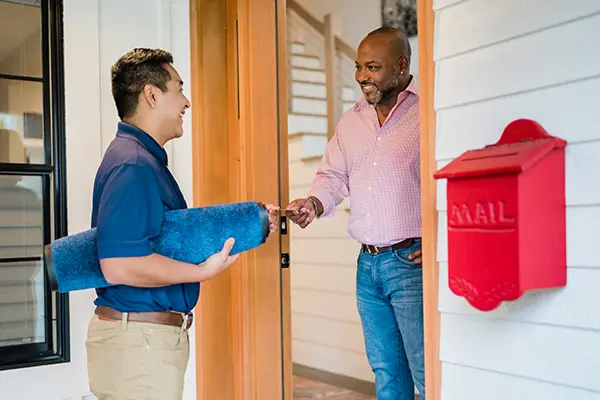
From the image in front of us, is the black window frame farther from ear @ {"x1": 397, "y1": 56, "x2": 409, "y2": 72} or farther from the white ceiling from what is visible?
ear @ {"x1": 397, "y1": 56, "x2": 409, "y2": 72}

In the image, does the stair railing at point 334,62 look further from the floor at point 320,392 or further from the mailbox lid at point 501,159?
the mailbox lid at point 501,159

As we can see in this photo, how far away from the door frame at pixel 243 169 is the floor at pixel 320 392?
1.35 meters

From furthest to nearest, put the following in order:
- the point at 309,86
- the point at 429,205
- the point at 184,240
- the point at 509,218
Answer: the point at 309,86, the point at 184,240, the point at 429,205, the point at 509,218

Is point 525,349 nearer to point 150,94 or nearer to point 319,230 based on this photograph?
point 150,94

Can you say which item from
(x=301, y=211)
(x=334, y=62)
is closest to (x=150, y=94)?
(x=301, y=211)

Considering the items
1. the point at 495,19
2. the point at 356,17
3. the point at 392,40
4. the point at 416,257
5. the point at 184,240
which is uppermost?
the point at 356,17

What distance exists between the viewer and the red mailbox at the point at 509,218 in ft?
3.91

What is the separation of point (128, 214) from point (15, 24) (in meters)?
1.64

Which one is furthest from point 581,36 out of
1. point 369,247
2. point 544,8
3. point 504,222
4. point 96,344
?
A: point 96,344

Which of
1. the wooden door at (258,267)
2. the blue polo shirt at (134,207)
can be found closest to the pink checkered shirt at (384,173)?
the wooden door at (258,267)

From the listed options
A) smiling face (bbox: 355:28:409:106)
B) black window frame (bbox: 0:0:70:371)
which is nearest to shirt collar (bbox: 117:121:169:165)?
smiling face (bbox: 355:28:409:106)

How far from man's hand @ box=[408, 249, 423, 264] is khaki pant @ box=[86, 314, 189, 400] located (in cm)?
82

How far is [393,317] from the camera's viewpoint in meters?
2.25

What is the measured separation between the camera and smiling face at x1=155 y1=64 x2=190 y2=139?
183 centimetres
